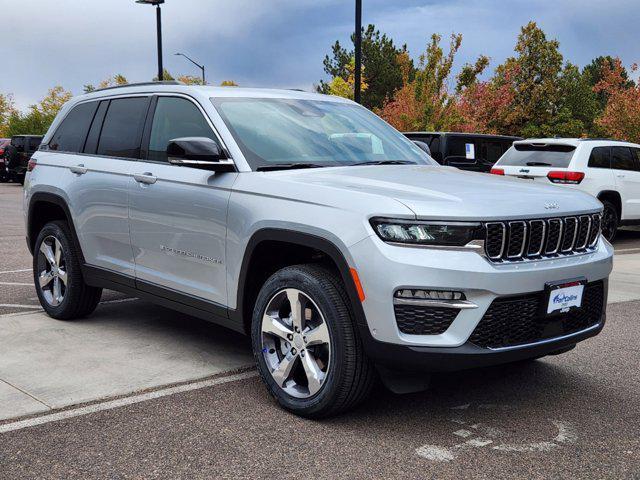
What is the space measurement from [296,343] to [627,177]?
1076 centimetres

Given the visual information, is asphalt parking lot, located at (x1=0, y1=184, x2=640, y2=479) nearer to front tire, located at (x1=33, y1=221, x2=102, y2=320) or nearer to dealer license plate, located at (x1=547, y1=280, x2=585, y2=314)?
front tire, located at (x1=33, y1=221, x2=102, y2=320)

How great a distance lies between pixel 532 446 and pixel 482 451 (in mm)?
270

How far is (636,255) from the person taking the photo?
11.8 meters

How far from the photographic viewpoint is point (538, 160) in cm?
1237

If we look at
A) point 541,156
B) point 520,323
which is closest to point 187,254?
point 520,323

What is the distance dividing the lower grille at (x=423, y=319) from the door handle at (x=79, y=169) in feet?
10.8

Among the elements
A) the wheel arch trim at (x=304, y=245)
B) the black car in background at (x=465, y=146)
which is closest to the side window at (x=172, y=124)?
the wheel arch trim at (x=304, y=245)

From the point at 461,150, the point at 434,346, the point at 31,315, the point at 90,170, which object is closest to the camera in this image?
the point at 434,346

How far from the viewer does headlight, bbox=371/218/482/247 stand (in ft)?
11.6

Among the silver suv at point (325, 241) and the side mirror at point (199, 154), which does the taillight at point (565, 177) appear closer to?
the silver suv at point (325, 241)

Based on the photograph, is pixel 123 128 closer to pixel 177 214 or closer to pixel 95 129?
pixel 95 129

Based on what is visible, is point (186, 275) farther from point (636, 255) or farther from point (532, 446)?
point (636, 255)

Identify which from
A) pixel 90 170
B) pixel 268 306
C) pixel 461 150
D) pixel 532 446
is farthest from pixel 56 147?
pixel 461 150

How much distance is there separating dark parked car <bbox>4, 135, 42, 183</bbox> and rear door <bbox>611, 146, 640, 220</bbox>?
926 inches
